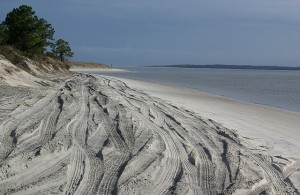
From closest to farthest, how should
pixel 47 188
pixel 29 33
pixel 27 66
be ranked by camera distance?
pixel 47 188 → pixel 27 66 → pixel 29 33

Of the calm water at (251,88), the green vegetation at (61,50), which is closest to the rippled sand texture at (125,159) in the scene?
the calm water at (251,88)

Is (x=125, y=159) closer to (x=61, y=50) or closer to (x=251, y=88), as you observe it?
(x=251, y=88)

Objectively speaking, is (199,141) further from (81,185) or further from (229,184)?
(81,185)

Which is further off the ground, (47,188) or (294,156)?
(47,188)

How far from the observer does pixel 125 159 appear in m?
7.75

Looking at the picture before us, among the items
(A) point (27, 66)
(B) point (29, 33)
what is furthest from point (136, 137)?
(B) point (29, 33)

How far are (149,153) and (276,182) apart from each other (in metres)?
2.37

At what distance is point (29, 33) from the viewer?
1757 inches

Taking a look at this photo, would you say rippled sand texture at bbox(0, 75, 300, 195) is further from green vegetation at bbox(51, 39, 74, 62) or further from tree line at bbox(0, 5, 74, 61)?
green vegetation at bbox(51, 39, 74, 62)

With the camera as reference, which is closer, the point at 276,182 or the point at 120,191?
the point at 120,191

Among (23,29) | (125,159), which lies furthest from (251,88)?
(125,159)

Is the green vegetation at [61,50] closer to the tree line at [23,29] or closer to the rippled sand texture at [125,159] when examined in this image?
the tree line at [23,29]

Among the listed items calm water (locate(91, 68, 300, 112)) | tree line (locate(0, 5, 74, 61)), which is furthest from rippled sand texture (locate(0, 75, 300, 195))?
tree line (locate(0, 5, 74, 61))

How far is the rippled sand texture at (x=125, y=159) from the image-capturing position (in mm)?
6328
